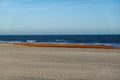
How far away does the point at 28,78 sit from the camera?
33.8 ft

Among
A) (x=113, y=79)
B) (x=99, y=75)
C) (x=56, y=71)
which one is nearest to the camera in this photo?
(x=113, y=79)

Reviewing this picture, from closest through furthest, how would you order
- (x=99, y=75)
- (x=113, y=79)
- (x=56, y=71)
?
(x=113, y=79)
(x=99, y=75)
(x=56, y=71)

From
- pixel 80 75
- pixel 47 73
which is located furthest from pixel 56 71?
pixel 80 75

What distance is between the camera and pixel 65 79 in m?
10.1

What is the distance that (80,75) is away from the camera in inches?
428

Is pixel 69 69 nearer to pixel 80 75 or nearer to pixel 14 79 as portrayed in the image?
pixel 80 75

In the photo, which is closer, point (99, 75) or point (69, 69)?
point (99, 75)

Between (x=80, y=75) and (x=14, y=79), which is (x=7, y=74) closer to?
(x=14, y=79)

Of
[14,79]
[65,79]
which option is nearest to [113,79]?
[65,79]

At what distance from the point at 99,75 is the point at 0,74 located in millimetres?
3638

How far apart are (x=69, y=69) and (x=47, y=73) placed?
4.71 feet

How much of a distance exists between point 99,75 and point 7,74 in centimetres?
338

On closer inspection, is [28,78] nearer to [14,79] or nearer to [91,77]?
[14,79]

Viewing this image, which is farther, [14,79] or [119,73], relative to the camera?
[119,73]
